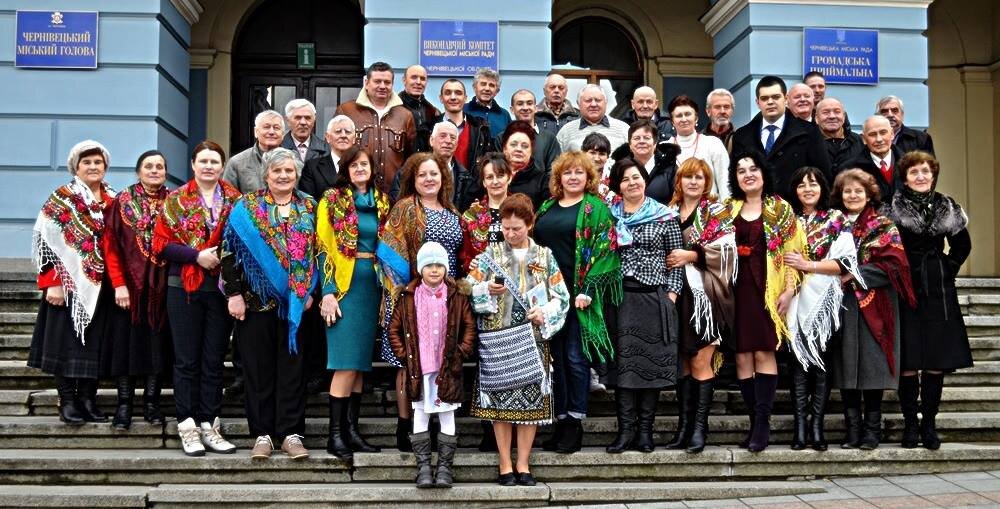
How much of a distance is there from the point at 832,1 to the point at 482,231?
5866 mm

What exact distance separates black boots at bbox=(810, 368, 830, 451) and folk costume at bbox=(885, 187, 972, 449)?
52cm

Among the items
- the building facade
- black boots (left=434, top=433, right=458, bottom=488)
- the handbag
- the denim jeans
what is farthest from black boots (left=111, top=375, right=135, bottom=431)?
the building facade

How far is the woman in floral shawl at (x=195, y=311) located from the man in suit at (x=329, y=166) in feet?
1.82

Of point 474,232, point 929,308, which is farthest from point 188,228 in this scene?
point 929,308

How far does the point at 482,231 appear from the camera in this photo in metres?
5.39

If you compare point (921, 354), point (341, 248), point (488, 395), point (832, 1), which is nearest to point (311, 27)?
point (832, 1)

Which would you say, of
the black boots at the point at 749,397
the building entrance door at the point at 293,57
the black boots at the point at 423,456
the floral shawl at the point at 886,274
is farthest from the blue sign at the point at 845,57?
the black boots at the point at 423,456

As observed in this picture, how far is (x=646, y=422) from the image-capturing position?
5.46 meters

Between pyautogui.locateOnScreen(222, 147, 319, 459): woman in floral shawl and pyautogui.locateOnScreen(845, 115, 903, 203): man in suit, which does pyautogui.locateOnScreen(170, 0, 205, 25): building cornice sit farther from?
pyautogui.locateOnScreen(845, 115, 903, 203): man in suit

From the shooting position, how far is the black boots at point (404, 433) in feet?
17.8

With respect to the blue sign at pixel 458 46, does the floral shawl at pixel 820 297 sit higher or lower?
lower

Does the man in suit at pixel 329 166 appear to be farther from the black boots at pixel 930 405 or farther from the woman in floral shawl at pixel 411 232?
the black boots at pixel 930 405

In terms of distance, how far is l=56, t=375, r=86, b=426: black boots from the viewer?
5660mm

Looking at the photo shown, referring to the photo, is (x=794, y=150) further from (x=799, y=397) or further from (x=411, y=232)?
(x=411, y=232)
